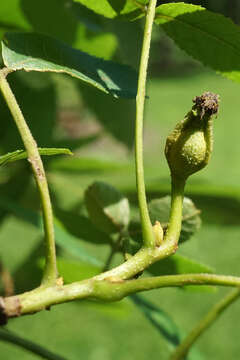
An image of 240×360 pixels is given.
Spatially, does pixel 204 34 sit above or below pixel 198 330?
above

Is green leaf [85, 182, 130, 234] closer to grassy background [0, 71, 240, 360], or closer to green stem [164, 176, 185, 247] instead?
green stem [164, 176, 185, 247]

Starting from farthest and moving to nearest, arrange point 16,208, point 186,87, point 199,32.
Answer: point 186,87
point 16,208
point 199,32

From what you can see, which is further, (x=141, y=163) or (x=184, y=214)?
(x=184, y=214)

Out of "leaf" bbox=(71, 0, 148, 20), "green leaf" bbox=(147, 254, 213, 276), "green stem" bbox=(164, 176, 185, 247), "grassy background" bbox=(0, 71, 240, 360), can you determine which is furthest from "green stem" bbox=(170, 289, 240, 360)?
"grassy background" bbox=(0, 71, 240, 360)

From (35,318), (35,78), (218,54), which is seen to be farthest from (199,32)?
(35,318)

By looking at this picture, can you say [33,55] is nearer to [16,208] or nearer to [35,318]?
[16,208]

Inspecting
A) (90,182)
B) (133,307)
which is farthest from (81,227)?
(133,307)

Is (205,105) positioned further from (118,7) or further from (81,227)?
(81,227)

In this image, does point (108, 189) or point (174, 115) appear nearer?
point (108, 189)
